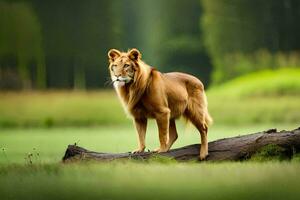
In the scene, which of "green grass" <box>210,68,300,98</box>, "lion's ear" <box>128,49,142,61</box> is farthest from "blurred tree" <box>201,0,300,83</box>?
"lion's ear" <box>128,49,142,61</box>

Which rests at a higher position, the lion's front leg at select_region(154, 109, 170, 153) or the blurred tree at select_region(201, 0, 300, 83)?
the blurred tree at select_region(201, 0, 300, 83)

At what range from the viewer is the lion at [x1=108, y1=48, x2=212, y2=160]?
746 cm

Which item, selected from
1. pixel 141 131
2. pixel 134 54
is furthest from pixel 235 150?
pixel 134 54

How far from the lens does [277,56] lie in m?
21.2

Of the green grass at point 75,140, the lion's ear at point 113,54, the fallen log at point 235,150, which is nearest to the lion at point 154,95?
the lion's ear at point 113,54

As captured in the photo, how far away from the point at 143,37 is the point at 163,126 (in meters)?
12.8

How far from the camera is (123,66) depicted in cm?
741

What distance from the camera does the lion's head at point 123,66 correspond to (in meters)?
7.39

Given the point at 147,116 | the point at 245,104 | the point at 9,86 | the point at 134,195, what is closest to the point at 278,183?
the point at 134,195

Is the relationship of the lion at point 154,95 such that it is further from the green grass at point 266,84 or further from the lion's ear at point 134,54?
the green grass at point 266,84

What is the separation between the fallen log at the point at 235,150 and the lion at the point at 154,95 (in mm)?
140

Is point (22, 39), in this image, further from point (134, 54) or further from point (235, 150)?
point (235, 150)

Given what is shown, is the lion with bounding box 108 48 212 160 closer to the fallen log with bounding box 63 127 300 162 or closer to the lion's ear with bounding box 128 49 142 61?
the lion's ear with bounding box 128 49 142 61

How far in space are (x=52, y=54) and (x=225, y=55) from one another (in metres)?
4.68
